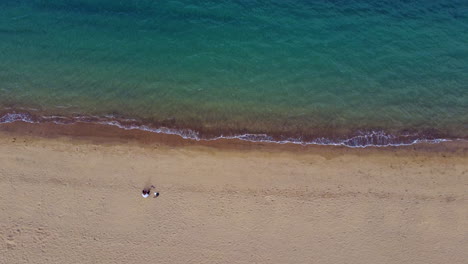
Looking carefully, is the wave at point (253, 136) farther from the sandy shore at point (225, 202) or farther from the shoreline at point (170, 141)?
the sandy shore at point (225, 202)

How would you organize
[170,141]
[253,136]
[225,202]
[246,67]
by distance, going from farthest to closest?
1. [246,67]
2. [253,136]
3. [170,141]
4. [225,202]

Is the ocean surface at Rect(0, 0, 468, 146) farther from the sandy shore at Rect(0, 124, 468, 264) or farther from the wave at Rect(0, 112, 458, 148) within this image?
the sandy shore at Rect(0, 124, 468, 264)

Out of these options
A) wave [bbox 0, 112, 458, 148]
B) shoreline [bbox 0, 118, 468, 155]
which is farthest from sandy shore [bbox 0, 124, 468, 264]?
wave [bbox 0, 112, 458, 148]

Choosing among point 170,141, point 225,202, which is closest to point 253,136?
point 225,202

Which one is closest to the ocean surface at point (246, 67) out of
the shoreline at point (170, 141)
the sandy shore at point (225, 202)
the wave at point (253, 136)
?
the wave at point (253, 136)

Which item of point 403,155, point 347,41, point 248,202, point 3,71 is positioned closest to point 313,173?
point 248,202

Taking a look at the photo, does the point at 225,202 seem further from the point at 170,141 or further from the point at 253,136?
the point at 170,141
